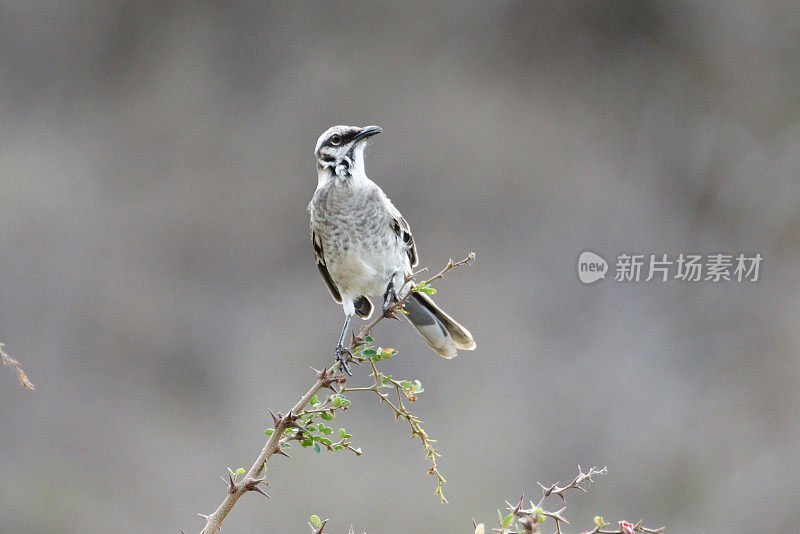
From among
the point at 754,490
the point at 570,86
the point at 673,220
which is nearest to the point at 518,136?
the point at 570,86

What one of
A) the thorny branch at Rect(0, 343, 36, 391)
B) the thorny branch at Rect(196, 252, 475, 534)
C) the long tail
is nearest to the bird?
the long tail

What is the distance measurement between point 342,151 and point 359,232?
0.24m

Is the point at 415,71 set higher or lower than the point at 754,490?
higher

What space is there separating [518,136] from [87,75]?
9.71 feet

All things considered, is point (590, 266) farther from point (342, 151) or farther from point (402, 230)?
point (342, 151)

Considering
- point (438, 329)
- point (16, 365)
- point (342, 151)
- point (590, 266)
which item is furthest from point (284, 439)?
point (590, 266)

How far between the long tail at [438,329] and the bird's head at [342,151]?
42 cm

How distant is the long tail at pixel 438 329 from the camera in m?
2.13

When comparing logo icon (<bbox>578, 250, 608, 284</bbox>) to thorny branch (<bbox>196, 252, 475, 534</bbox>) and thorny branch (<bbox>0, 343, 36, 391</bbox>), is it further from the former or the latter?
thorny branch (<bbox>0, 343, 36, 391</bbox>)

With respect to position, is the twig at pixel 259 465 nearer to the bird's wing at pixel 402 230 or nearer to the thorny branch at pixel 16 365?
the thorny branch at pixel 16 365

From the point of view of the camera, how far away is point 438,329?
85.2 inches

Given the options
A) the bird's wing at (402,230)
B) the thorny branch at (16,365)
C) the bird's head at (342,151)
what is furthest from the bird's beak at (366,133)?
the thorny branch at (16,365)

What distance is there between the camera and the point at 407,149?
17.1 ft

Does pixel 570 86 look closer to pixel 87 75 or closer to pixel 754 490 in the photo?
pixel 754 490
